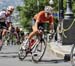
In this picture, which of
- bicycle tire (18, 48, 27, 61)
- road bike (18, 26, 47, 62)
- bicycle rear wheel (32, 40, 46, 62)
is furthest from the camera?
bicycle tire (18, 48, 27, 61)

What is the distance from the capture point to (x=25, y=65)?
474 inches

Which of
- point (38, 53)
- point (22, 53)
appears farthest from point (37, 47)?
point (22, 53)

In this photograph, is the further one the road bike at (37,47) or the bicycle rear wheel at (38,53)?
the bicycle rear wheel at (38,53)

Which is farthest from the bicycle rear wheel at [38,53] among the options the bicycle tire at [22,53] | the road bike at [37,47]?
the bicycle tire at [22,53]

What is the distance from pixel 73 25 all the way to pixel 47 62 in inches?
300

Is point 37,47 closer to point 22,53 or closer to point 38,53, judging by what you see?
point 38,53

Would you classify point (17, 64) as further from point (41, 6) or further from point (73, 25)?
point (41, 6)

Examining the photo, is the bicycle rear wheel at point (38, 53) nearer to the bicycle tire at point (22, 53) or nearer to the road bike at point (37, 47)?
the road bike at point (37, 47)

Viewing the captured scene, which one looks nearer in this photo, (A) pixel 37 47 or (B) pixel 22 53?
(A) pixel 37 47

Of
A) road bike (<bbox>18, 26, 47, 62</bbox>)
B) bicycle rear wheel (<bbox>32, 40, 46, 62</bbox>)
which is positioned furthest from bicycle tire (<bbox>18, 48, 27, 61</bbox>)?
bicycle rear wheel (<bbox>32, 40, 46, 62</bbox>)

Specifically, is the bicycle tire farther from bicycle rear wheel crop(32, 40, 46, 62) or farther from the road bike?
bicycle rear wheel crop(32, 40, 46, 62)

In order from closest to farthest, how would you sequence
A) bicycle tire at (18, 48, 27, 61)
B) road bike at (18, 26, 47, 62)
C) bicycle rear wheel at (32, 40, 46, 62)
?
1. road bike at (18, 26, 47, 62)
2. bicycle rear wheel at (32, 40, 46, 62)
3. bicycle tire at (18, 48, 27, 61)

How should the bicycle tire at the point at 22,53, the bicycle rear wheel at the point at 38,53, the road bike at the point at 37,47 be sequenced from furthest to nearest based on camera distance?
1. the bicycle tire at the point at 22,53
2. the bicycle rear wheel at the point at 38,53
3. the road bike at the point at 37,47

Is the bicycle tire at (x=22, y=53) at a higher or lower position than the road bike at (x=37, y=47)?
lower
